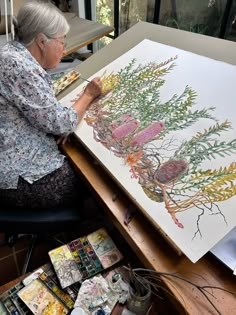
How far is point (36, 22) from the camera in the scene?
95cm

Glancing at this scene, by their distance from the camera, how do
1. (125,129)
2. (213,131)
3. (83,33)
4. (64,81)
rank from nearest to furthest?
1. (213,131)
2. (125,129)
3. (64,81)
4. (83,33)

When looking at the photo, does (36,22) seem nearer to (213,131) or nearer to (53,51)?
(53,51)

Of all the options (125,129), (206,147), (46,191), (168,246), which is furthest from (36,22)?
(168,246)

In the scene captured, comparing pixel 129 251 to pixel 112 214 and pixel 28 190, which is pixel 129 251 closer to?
pixel 112 214

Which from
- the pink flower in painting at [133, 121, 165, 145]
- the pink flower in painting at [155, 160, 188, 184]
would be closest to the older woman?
the pink flower in painting at [133, 121, 165, 145]

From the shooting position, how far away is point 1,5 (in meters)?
2.16

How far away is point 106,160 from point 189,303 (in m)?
0.41

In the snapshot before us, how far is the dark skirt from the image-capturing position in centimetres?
103

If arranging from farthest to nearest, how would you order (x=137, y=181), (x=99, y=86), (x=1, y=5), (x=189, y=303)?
(x=1, y=5) < (x=99, y=86) < (x=137, y=181) < (x=189, y=303)

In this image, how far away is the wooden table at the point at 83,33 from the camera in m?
1.82

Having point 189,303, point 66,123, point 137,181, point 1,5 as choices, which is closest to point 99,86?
point 66,123

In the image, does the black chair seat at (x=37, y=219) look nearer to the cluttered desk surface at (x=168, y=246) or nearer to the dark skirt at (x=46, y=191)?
the dark skirt at (x=46, y=191)

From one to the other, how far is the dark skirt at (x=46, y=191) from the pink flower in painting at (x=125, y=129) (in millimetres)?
277

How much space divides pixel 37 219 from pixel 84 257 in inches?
9.9
